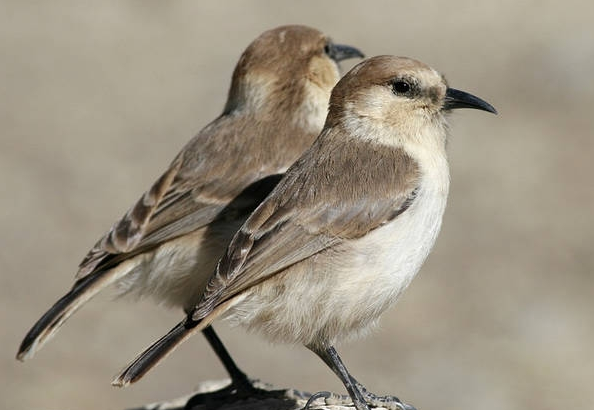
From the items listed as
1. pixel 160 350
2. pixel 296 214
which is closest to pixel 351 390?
pixel 296 214

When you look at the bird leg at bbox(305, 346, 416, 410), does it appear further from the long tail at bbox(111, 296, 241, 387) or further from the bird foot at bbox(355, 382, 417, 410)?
the long tail at bbox(111, 296, 241, 387)

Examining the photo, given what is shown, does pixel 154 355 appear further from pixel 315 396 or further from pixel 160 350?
pixel 315 396

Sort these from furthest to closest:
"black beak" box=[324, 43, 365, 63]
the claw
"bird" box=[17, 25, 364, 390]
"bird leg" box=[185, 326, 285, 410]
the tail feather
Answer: "black beak" box=[324, 43, 365, 63]
"bird leg" box=[185, 326, 285, 410]
"bird" box=[17, 25, 364, 390]
the claw
the tail feather

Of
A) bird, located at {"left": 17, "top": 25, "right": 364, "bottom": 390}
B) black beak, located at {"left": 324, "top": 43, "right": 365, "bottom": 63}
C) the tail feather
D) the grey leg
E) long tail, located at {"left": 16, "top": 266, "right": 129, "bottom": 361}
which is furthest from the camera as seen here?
black beak, located at {"left": 324, "top": 43, "right": 365, "bottom": 63}

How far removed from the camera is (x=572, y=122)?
1719 centimetres

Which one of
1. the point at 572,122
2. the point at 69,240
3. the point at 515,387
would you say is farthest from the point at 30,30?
the point at 515,387

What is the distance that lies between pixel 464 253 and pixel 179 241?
730cm

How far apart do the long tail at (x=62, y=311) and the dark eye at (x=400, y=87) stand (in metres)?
2.06

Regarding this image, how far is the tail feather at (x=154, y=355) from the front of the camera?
6672 millimetres

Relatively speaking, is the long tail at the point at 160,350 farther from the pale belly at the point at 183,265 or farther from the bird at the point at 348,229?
the pale belly at the point at 183,265

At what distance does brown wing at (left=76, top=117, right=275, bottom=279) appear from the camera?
8102 millimetres

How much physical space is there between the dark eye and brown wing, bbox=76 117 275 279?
3.79ft

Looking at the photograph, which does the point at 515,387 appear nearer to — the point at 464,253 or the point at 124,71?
the point at 464,253

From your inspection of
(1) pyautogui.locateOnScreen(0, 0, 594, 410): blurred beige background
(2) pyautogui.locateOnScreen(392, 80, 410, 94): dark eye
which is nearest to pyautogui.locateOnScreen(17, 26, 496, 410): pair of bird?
(2) pyautogui.locateOnScreen(392, 80, 410, 94): dark eye
